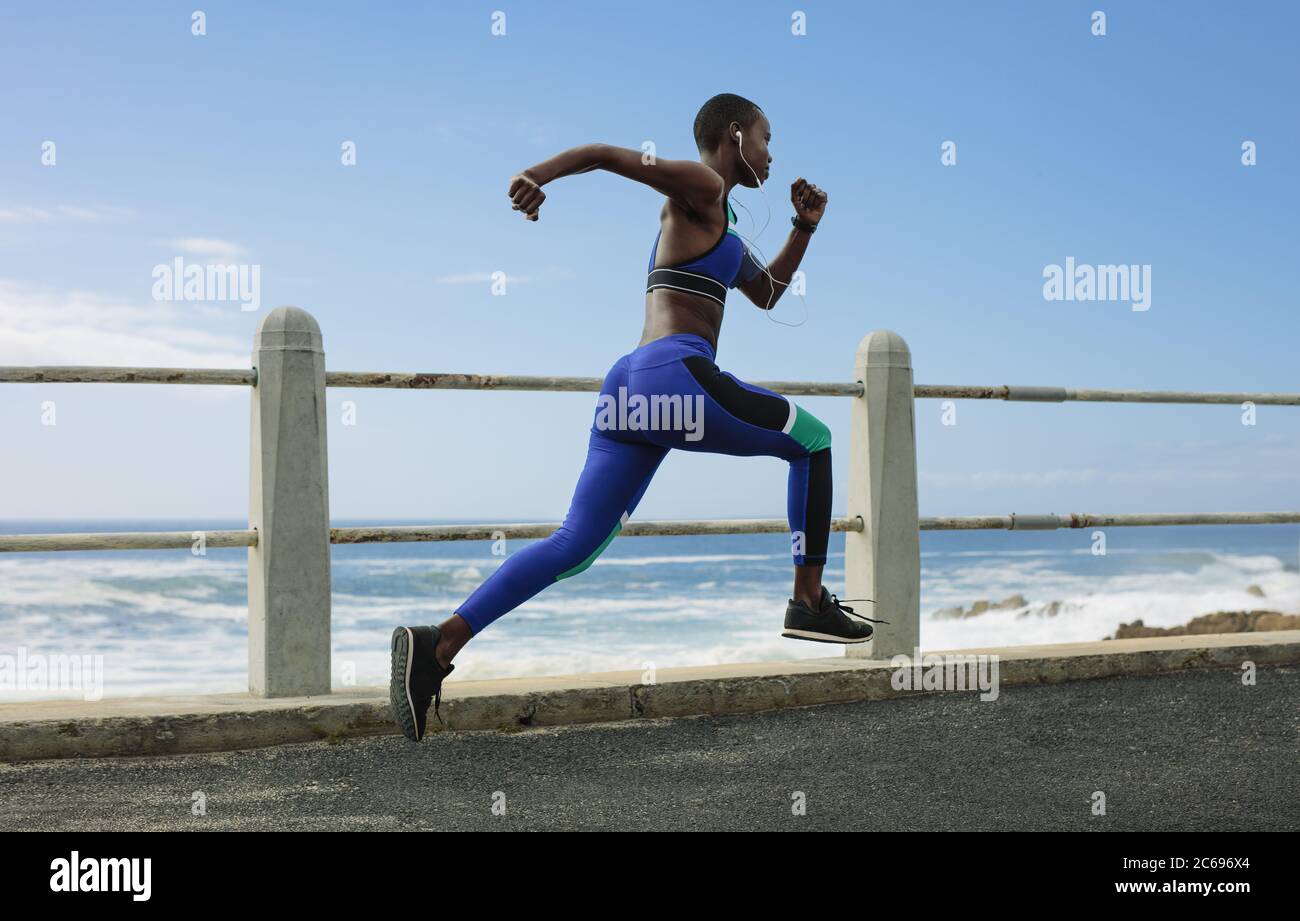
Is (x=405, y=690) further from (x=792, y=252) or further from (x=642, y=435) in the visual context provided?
(x=792, y=252)

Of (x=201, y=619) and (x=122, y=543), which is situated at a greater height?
(x=122, y=543)

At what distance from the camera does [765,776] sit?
165 inches

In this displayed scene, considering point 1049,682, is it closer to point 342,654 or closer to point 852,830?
point 852,830

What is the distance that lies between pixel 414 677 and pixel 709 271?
151cm

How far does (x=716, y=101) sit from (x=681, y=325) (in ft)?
2.44

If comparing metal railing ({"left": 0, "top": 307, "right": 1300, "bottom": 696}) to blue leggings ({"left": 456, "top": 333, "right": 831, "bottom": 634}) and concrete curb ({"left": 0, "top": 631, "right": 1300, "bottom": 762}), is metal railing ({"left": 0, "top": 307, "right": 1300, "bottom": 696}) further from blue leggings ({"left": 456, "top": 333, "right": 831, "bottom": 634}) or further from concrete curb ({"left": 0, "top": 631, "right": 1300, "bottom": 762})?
blue leggings ({"left": 456, "top": 333, "right": 831, "bottom": 634})

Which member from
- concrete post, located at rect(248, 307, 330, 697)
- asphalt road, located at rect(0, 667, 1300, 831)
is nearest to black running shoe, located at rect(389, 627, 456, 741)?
asphalt road, located at rect(0, 667, 1300, 831)

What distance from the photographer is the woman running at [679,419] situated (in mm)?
3729

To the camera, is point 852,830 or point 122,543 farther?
point 122,543

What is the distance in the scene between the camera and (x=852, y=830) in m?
3.40

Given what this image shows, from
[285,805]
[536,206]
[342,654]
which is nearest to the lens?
[536,206]

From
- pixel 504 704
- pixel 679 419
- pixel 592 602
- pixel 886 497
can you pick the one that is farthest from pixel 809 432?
pixel 592 602

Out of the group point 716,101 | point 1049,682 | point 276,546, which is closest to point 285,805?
point 276,546

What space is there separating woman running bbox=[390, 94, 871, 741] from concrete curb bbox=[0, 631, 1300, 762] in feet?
3.57
